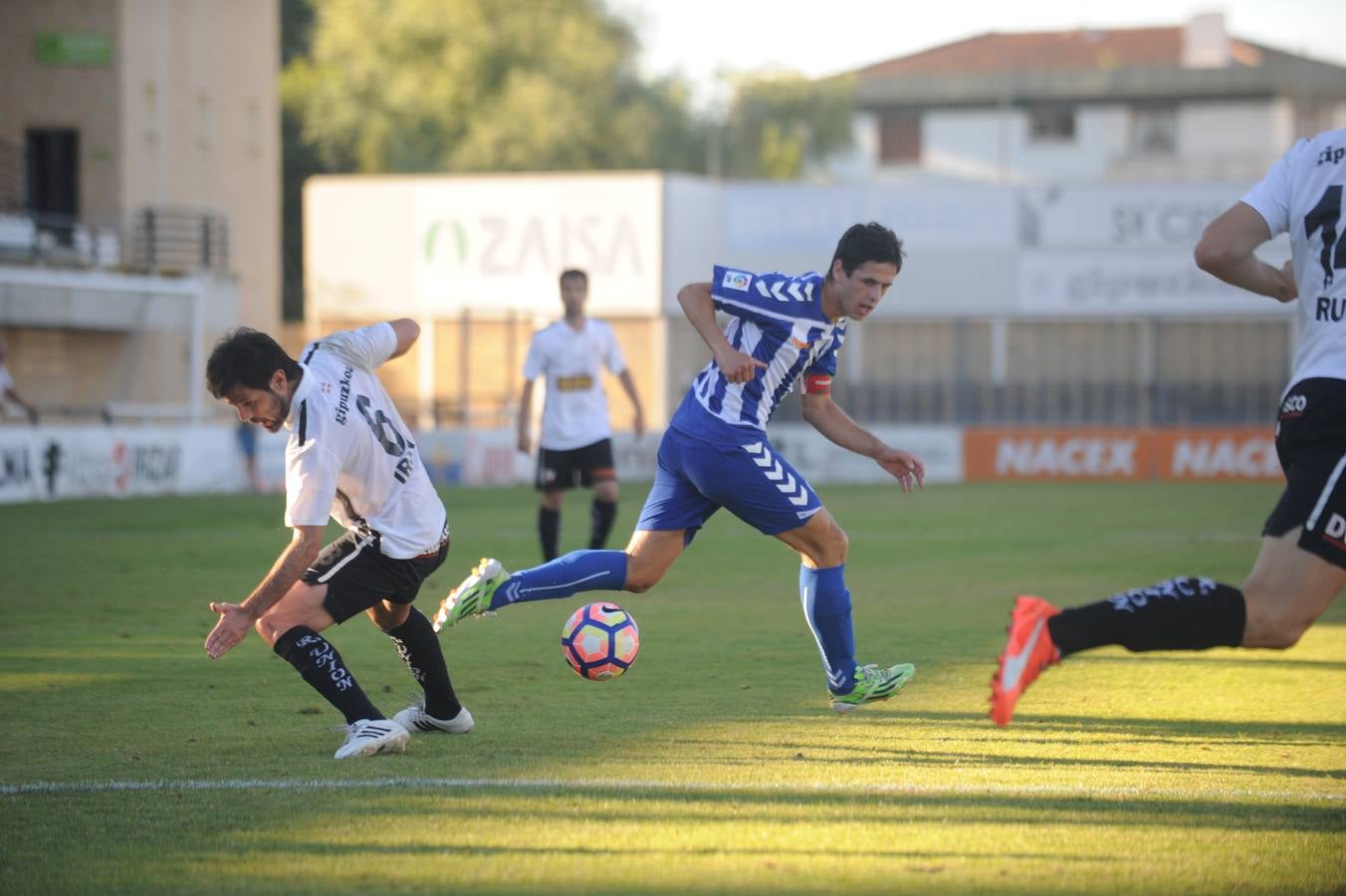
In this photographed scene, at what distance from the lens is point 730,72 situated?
63.4 metres

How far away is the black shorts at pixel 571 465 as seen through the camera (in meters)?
13.4

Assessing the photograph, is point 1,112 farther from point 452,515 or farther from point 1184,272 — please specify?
point 1184,272

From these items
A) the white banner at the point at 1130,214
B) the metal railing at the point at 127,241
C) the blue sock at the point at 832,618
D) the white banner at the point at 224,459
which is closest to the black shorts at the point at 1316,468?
the blue sock at the point at 832,618

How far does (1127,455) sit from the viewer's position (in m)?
30.0

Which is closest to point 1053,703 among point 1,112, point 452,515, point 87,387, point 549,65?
point 452,515

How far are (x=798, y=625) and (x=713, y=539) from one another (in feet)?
23.7

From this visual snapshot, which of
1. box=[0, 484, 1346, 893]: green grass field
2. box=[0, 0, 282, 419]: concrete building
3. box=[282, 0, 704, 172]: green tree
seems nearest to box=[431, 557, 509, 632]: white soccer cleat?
box=[0, 484, 1346, 893]: green grass field

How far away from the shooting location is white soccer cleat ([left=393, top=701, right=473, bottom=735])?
6.80 metres

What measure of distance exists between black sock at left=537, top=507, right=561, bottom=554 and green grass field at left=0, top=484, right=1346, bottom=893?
1481 millimetres

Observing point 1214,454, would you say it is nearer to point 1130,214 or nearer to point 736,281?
point 1130,214

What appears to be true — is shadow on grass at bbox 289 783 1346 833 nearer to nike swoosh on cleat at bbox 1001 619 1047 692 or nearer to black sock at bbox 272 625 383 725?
nike swoosh on cleat at bbox 1001 619 1047 692

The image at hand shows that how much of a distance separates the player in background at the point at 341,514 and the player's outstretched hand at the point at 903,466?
1867mm

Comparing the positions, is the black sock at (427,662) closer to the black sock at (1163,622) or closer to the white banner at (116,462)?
the black sock at (1163,622)

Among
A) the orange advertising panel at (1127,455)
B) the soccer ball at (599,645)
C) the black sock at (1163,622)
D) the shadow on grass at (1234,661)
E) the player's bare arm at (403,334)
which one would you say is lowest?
the orange advertising panel at (1127,455)
